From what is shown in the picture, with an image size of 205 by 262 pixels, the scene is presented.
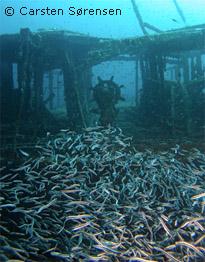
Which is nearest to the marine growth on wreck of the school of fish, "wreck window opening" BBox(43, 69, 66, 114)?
the school of fish

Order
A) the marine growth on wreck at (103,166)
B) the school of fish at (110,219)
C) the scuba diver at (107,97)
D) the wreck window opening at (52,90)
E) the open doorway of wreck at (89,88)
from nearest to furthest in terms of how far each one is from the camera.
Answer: the school of fish at (110,219)
the marine growth on wreck at (103,166)
the scuba diver at (107,97)
the open doorway of wreck at (89,88)
the wreck window opening at (52,90)

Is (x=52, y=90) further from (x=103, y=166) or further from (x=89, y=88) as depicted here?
(x=103, y=166)

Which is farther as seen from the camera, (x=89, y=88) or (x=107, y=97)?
(x=89, y=88)

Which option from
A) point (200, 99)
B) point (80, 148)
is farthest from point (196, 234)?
point (200, 99)

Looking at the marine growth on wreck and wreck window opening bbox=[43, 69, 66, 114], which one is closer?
the marine growth on wreck

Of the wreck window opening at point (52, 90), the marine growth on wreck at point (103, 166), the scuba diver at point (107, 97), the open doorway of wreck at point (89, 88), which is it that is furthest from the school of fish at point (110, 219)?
the wreck window opening at point (52, 90)

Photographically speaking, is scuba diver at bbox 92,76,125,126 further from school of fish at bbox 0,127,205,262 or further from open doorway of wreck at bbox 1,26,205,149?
school of fish at bbox 0,127,205,262

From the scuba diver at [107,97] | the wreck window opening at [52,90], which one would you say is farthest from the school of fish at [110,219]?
the wreck window opening at [52,90]

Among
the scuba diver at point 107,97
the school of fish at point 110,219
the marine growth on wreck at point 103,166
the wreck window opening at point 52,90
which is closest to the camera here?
the school of fish at point 110,219

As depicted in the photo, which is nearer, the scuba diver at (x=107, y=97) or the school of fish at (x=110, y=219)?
the school of fish at (x=110, y=219)

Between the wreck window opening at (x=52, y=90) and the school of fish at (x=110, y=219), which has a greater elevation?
the wreck window opening at (x=52, y=90)

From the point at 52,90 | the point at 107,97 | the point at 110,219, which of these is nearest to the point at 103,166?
the point at 110,219

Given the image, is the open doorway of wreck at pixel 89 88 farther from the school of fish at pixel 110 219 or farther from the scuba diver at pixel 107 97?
the school of fish at pixel 110 219

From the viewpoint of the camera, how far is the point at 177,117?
16766mm
